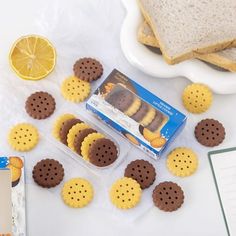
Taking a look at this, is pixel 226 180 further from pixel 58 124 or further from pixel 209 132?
pixel 58 124

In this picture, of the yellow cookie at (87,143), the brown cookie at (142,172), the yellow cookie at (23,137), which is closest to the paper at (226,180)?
the brown cookie at (142,172)

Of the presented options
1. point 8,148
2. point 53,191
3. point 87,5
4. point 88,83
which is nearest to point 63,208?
point 53,191

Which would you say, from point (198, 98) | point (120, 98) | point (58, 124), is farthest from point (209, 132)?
point (58, 124)

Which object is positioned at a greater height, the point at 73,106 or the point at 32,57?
the point at 32,57

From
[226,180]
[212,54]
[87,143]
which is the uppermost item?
[212,54]

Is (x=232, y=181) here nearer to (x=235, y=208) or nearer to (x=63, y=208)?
(x=235, y=208)

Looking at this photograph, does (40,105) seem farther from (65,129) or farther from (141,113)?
(141,113)

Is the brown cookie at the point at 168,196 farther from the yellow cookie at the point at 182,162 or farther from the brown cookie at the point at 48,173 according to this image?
the brown cookie at the point at 48,173

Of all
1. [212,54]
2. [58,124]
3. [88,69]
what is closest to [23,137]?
[58,124]
